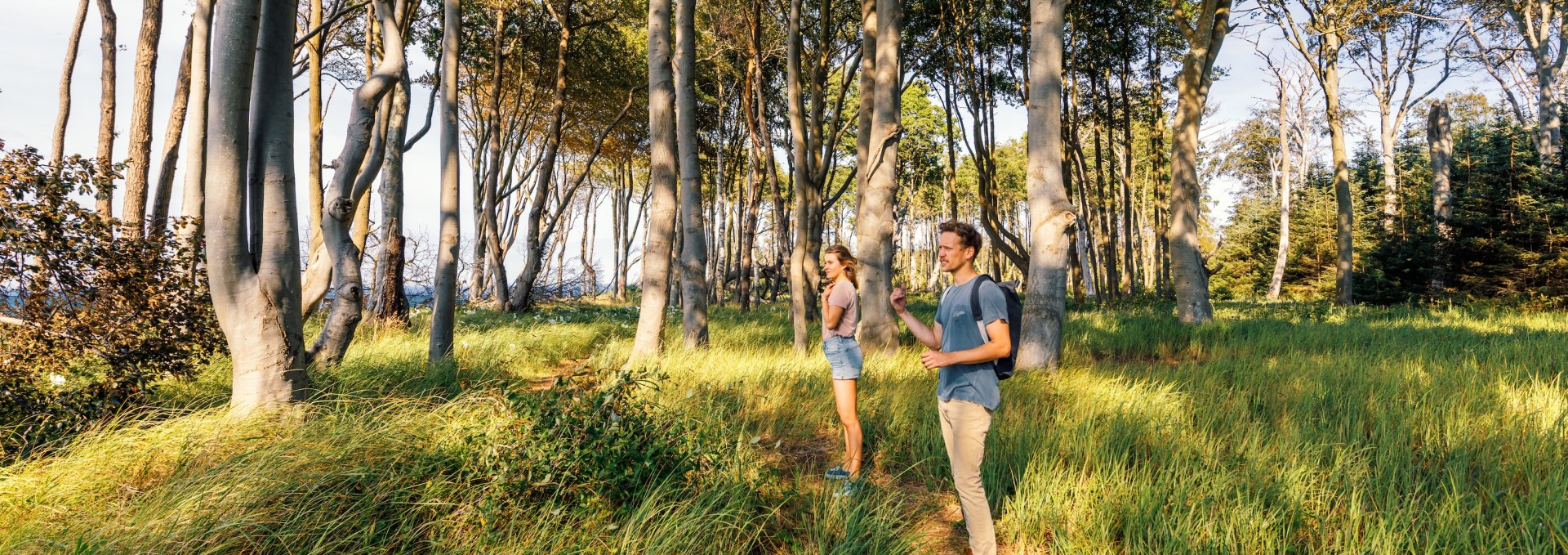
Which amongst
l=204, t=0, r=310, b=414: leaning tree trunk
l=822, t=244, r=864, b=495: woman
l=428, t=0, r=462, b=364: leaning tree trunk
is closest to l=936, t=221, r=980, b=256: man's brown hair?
l=822, t=244, r=864, b=495: woman

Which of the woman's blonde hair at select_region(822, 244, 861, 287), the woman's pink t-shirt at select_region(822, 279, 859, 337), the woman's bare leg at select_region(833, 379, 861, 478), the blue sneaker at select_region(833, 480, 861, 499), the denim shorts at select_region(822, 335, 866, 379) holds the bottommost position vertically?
the blue sneaker at select_region(833, 480, 861, 499)

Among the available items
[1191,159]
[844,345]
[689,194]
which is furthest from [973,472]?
[1191,159]

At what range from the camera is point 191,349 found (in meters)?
4.27

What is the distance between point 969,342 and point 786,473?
172 cm

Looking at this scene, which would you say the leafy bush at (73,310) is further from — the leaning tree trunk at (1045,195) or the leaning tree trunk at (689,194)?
the leaning tree trunk at (1045,195)

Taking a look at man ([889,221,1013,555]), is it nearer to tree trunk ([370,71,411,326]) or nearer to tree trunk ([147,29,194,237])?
tree trunk ([370,71,411,326])

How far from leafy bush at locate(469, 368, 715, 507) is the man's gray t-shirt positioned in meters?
1.41

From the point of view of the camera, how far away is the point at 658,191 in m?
7.45

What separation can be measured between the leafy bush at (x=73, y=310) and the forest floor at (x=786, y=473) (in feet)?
1.18

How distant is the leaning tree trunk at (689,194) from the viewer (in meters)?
7.67

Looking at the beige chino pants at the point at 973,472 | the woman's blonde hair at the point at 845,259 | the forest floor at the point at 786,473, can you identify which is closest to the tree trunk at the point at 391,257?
the forest floor at the point at 786,473

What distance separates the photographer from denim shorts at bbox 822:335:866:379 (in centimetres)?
378

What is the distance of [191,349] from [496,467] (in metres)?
3.08

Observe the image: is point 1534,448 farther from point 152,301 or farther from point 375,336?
point 375,336
